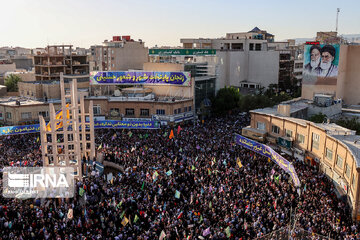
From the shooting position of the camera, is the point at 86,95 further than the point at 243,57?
No

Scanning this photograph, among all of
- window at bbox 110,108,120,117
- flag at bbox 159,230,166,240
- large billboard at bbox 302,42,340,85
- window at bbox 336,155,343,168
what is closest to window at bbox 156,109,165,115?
window at bbox 110,108,120,117

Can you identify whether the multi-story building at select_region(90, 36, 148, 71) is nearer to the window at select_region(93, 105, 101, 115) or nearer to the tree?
the tree

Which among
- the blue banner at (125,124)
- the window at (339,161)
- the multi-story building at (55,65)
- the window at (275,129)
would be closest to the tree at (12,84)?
the multi-story building at (55,65)

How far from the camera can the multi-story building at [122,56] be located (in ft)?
265

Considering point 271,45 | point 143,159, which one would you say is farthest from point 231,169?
point 271,45

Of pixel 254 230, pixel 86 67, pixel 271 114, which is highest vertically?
pixel 86 67

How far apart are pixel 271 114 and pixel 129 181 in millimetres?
16229

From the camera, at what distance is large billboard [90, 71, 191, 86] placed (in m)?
47.6

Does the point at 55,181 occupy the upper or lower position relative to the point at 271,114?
lower

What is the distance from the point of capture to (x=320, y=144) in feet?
96.4

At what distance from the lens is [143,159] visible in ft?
104

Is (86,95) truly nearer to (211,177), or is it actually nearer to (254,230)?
(211,177)

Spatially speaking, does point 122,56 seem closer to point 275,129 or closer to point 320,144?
point 275,129

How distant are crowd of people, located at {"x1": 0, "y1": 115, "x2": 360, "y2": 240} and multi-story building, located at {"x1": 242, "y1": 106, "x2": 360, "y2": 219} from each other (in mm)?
1006
